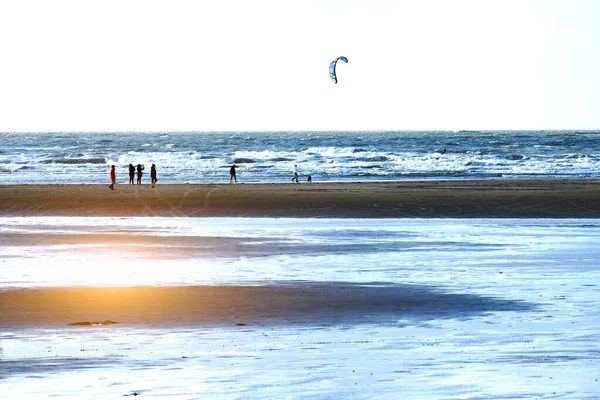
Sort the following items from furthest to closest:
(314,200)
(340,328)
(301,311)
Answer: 1. (314,200)
2. (301,311)
3. (340,328)

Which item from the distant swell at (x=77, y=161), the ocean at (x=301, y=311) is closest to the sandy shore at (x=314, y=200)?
the ocean at (x=301, y=311)

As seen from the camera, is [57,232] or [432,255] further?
[57,232]

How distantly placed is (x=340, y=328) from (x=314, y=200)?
24220 millimetres

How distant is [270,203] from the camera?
3409 centimetres

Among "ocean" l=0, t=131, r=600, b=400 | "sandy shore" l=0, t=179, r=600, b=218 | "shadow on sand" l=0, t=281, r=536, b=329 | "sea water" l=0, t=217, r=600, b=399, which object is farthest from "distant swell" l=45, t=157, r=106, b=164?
"shadow on sand" l=0, t=281, r=536, b=329

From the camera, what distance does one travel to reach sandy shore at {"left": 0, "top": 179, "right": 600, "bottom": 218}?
30.5 meters

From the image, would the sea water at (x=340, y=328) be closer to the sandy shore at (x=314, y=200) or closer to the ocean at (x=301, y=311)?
the ocean at (x=301, y=311)

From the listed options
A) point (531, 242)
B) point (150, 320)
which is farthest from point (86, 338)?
point (531, 242)

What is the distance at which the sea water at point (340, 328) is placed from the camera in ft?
26.6

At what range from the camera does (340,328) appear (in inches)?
431

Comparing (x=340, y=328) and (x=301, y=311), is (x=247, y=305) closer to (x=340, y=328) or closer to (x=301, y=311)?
(x=301, y=311)

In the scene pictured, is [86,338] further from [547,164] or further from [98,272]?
[547,164]

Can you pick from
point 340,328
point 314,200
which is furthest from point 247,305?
point 314,200

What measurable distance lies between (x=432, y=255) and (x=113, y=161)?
67985 mm
